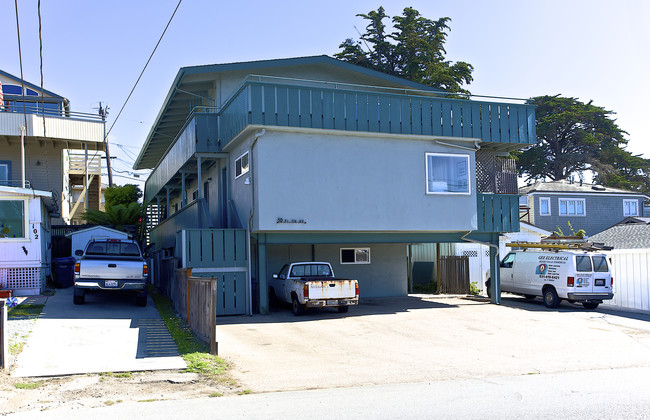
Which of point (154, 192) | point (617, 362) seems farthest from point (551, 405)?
point (154, 192)

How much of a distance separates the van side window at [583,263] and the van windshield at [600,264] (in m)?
0.20

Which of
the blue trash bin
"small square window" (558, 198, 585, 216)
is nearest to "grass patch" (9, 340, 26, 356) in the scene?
the blue trash bin

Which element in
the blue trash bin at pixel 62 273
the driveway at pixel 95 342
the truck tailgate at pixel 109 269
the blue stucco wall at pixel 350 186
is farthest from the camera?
the blue trash bin at pixel 62 273

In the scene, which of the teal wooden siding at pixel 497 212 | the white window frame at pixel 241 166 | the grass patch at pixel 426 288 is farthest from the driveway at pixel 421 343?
the grass patch at pixel 426 288

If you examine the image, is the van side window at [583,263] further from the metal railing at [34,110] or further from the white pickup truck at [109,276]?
the metal railing at [34,110]

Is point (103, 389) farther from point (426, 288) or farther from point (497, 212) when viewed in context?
point (426, 288)

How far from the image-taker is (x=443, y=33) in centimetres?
4003

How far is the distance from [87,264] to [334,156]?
7.52 meters

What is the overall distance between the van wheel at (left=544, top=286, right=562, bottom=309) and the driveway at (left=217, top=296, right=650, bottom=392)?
38 centimetres

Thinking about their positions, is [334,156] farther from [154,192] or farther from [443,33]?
[443,33]

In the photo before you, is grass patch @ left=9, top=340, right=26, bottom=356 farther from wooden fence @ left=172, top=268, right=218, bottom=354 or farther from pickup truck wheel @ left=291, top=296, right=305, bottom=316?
pickup truck wheel @ left=291, top=296, right=305, bottom=316

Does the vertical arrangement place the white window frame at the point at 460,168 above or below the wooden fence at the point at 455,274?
above

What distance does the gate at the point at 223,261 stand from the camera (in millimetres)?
17531

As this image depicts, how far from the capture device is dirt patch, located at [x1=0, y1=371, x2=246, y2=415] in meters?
8.41
